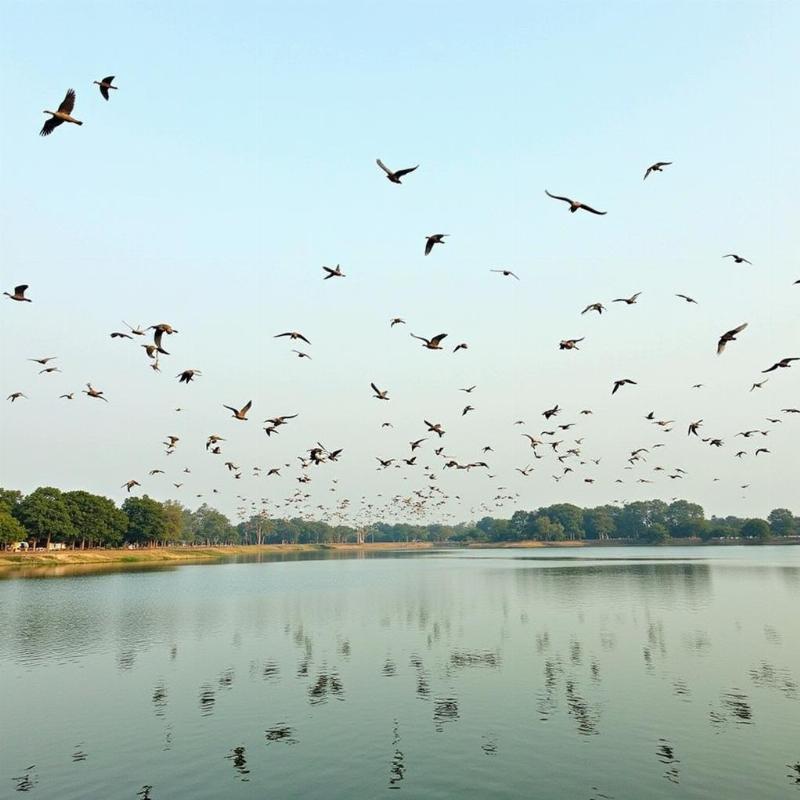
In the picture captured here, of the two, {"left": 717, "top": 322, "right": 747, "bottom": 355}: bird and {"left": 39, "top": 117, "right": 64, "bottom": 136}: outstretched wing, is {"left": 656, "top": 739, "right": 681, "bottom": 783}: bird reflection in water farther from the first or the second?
{"left": 39, "top": 117, "right": 64, "bottom": 136}: outstretched wing

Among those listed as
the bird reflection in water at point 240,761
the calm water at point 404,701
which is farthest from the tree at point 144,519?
the bird reflection in water at point 240,761

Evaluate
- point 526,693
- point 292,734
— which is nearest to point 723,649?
point 526,693

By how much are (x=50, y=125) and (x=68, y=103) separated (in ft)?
2.96

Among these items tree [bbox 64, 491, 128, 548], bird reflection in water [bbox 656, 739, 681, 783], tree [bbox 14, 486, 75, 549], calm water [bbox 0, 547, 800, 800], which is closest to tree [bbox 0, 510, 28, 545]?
tree [bbox 14, 486, 75, 549]

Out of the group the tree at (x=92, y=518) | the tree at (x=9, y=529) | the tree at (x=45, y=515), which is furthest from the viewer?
the tree at (x=92, y=518)

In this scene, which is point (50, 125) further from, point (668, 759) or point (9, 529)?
point (9, 529)

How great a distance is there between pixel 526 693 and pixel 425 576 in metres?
77.4

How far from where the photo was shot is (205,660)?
140 ft

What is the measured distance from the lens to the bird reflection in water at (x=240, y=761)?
78.9 feet

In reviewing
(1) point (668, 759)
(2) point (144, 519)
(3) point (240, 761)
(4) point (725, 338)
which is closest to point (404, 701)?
(3) point (240, 761)

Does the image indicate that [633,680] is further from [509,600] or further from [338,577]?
[338,577]

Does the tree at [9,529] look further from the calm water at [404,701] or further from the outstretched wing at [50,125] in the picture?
the outstretched wing at [50,125]

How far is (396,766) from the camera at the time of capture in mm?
24797

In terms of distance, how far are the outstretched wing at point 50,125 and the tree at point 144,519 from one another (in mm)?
173635
